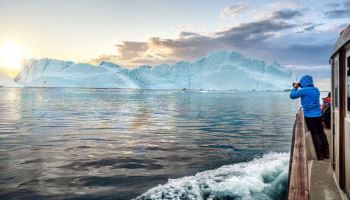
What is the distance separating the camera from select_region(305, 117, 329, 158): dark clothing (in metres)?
8.79

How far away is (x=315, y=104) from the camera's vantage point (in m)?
9.25

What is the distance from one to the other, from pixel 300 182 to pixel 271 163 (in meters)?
8.27

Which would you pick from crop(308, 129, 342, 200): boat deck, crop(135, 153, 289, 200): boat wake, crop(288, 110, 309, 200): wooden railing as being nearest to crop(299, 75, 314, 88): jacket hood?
crop(308, 129, 342, 200): boat deck

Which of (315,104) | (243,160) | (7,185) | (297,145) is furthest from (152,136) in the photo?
(297,145)

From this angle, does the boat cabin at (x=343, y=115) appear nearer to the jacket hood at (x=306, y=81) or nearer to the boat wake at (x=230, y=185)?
the boat wake at (x=230, y=185)

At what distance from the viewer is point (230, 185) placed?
955 centimetres

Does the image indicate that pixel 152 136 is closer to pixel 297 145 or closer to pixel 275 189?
pixel 275 189

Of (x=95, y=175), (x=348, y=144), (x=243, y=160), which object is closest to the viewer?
(x=348, y=144)

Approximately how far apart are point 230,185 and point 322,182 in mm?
3174

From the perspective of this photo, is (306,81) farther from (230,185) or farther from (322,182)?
(230,185)

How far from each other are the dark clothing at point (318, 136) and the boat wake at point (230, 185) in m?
1.39

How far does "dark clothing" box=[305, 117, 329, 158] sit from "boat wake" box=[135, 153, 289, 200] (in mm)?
1386

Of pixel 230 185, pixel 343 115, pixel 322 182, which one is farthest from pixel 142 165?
pixel 343 115

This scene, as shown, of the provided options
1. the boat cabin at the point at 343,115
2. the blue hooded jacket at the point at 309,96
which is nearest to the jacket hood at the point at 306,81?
the blue hooded jacket at the point at 309,96
